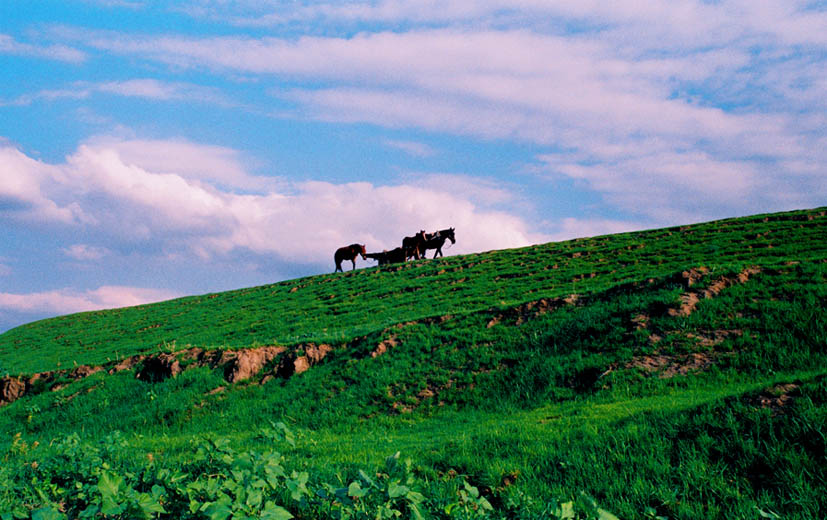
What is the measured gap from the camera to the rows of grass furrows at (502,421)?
4586 mm

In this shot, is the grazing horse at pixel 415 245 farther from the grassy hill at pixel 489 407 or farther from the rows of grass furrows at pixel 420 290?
the grassy hill at pixel 489 407

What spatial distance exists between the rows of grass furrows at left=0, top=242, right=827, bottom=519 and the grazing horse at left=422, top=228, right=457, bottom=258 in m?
30.4

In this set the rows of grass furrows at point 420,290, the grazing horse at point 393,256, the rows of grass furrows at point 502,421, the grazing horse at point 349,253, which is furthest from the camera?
the grazing horse at point 349,253

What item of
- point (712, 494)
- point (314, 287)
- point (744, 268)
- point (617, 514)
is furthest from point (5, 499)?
point (314, 287)

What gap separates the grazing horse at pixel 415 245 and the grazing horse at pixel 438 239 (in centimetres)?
30

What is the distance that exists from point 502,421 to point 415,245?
37727mm

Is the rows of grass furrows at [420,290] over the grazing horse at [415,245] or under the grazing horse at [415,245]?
under

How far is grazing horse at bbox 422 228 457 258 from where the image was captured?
46.7m

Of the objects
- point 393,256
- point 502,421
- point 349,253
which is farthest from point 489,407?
point 349,253

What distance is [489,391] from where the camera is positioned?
38.6 feet

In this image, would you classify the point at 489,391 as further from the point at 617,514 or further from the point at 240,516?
the point at 240,516

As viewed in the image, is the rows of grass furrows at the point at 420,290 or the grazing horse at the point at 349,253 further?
the grazing horse at the point at 349,253

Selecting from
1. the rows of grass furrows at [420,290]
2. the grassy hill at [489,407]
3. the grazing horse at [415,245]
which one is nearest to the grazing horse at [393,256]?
the grazing horse at [415,245]

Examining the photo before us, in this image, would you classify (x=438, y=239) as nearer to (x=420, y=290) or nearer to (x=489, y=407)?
(x=420, y=290)
